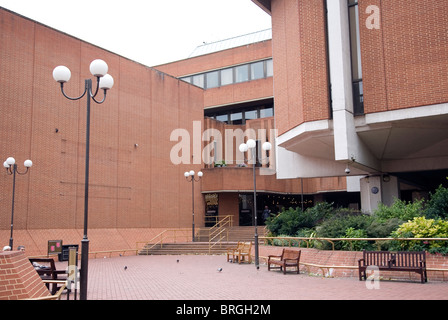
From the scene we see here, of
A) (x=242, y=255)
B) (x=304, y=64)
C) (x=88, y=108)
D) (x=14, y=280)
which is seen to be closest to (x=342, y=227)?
(x=242, y=255)

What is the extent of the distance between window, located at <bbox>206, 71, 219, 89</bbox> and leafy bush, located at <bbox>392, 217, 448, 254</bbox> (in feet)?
96.5

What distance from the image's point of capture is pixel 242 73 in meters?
39.0

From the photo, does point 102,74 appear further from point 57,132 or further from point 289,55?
point 57,132

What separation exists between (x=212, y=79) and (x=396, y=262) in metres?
31.1

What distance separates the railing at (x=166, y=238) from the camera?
26.5 m

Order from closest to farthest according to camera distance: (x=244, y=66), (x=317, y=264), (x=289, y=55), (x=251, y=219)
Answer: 1. (x=317, y=264)
2. (x=289, y=55)
3. (x=251, y=219)
4. (x=244, y=66)

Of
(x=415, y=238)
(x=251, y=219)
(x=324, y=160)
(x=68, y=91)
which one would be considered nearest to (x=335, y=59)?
(x=324, y=160)

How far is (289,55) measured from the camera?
749 inches

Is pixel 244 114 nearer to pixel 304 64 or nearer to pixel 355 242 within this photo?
pixel 304 64

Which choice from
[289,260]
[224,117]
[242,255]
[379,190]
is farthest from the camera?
[224,117]

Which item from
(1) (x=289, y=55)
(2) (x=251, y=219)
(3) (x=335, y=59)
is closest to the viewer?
(3) (x=335, y=59)

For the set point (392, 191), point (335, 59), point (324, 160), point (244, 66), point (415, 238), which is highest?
point (244, 66)

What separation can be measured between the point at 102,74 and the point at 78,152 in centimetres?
1560
